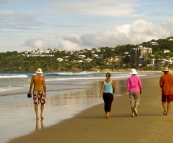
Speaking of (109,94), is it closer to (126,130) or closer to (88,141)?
(126,130)

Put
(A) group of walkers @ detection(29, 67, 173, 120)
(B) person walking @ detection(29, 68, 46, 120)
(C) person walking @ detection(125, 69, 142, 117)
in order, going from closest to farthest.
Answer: (B) person walking @ detection(29, 68, 46, 120) < (A) group of walkers @ detection(29, 67, 173, 120) < (C) person walking @ detection(125, 69, 142, 117)

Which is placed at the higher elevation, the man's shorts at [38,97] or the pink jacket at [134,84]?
the pink jacket at [134,84]

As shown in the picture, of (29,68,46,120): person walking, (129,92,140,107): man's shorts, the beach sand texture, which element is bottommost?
the beach sand texture

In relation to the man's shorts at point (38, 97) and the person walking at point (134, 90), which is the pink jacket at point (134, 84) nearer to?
the person walking at point (134, 90)

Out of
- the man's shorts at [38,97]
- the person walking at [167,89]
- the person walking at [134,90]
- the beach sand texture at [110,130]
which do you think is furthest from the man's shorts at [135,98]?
the man's shorts at [38,97]

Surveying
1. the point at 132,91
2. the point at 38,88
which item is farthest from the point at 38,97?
the point at 132,91

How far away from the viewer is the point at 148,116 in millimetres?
10203

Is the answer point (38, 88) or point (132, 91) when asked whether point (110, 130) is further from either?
point (38, 88)

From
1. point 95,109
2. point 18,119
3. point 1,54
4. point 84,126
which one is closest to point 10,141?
point 84,126

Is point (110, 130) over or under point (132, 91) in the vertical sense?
under

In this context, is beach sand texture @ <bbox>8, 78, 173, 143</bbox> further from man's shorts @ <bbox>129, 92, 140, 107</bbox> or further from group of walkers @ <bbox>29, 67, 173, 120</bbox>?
man's shorts @ <bbox>129, 92, 140, 107</bbox>

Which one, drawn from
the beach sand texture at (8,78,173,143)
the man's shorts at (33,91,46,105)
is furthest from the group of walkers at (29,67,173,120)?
the beach sand texture at (8,78,173,143)

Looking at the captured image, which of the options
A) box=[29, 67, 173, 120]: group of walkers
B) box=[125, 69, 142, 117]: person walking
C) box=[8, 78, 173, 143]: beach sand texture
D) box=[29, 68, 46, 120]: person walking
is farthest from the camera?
box=[125, 69, 142, 117]: person walking

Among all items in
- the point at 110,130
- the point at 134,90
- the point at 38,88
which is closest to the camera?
the point at 110,130
